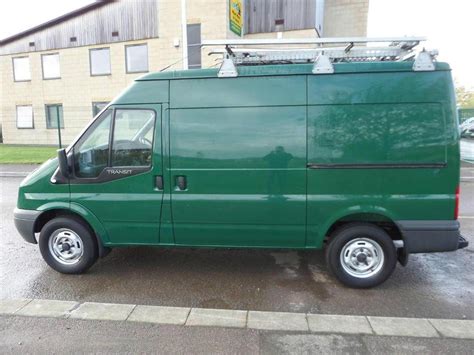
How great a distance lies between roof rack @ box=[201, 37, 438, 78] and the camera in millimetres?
3311

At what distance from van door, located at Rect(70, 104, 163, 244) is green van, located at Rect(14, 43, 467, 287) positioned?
0.01 metres

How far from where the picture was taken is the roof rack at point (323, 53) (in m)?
3.31

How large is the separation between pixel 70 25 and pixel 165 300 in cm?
2228

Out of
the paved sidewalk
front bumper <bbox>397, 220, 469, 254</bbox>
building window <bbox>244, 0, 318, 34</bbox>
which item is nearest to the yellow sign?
building window <bbox>244, 0, 318, 34</bbox>

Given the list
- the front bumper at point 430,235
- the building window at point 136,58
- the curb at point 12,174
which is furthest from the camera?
the building window at point 136,58

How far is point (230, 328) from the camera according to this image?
9.43 feet

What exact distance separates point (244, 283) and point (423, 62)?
9.49 feet

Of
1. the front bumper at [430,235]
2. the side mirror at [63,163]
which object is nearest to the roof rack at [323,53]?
the front bumper at [430,235]

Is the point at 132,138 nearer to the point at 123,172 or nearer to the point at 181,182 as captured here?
the point at 123,172

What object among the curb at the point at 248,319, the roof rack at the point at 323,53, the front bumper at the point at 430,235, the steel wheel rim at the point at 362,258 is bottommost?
the curb at the point at 248,319

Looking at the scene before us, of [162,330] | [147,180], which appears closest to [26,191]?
[147,180]

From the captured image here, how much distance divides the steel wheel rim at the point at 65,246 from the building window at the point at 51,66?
823 inches

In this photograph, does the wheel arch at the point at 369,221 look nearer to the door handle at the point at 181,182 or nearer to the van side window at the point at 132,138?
the door handle at the point at 181,182

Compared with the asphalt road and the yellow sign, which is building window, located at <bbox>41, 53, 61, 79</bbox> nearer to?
the yellow sign
